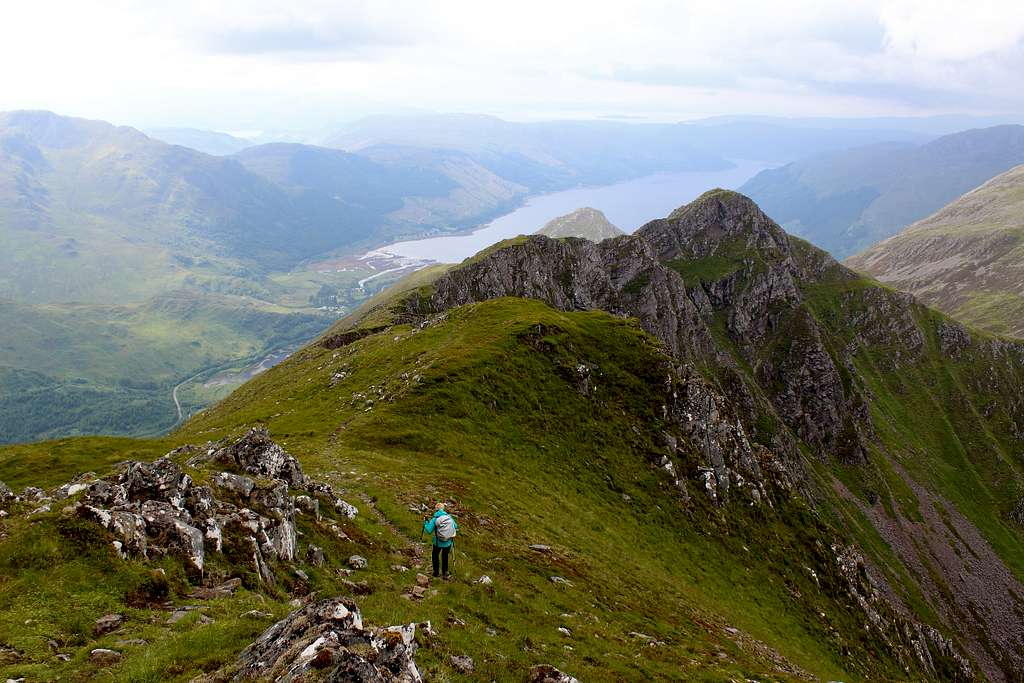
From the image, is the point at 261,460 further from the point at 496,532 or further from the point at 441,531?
the point at 496,532

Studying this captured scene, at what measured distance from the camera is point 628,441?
61.9 m

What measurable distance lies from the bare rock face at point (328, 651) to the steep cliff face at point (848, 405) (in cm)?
10400

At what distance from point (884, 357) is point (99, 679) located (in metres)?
238

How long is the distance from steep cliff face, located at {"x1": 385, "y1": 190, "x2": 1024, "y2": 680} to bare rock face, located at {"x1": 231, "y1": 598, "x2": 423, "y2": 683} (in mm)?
103999

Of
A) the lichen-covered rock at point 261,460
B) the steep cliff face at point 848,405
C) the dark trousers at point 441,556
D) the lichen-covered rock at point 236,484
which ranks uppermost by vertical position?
the lichen-covered rock at point 236,484

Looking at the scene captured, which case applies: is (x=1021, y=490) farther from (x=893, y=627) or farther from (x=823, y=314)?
(x=893, y=627)

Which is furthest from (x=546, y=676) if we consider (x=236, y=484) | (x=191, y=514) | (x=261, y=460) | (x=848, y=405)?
(x=848, y=405)

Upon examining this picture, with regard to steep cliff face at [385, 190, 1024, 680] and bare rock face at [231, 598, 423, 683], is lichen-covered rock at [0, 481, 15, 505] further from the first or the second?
steep cliff face at [385, 190, 1024, 680]

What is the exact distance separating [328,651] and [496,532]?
22.9 metres

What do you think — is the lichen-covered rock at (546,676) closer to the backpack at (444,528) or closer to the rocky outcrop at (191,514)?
the backpack at (444,528)

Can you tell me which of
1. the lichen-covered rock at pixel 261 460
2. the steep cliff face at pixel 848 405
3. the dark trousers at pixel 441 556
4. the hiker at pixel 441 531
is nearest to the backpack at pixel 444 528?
the hiker at pixel 441 531

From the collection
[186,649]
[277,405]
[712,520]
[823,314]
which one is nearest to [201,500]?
[186,649]

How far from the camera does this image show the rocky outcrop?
1795cm

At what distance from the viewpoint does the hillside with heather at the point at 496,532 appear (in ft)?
51.5
